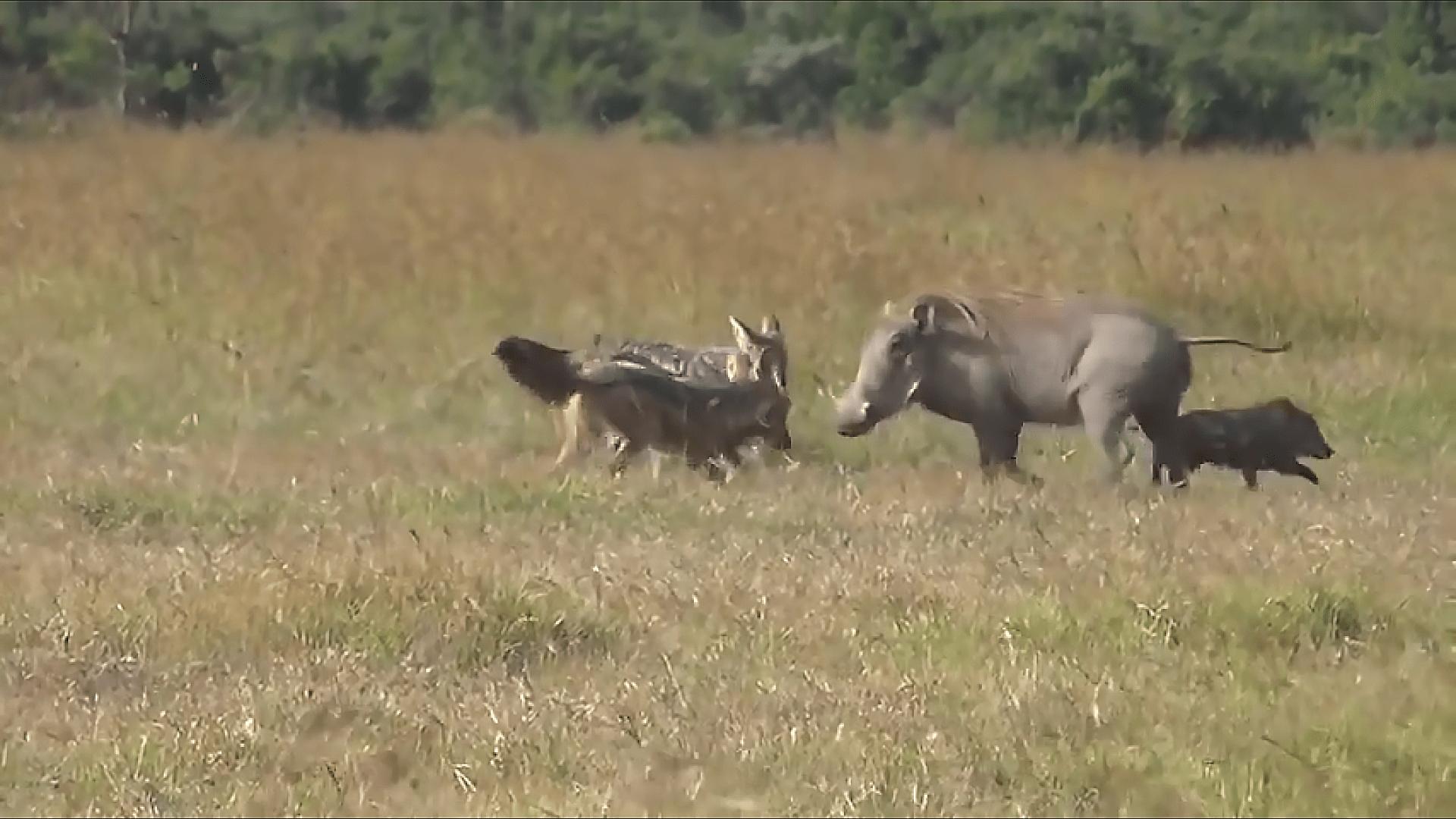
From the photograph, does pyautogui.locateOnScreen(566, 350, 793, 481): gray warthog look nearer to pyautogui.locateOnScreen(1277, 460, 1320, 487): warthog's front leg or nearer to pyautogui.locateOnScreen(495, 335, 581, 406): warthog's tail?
pyautogui.locateOnScreen(495, 335, 581, 406): warthog's tail

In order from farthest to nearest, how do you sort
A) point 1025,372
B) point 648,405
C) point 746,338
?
point 746,338
point 1025,372
point 648,405

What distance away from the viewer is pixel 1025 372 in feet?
26.5

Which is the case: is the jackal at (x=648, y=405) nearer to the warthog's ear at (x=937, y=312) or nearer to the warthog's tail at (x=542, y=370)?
the warthog's tail at (x=542, y=370)

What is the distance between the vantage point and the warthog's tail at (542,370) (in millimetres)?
7945

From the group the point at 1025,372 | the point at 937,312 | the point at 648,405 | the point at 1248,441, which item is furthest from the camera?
the point at 937,312

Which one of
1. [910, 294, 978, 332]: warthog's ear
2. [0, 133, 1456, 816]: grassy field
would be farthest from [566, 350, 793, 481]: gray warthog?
[910, 294, 978, 332]: warthog's ear

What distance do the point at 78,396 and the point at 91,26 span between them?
57.5ft

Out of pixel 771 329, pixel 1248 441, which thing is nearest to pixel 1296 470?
pixel 1248 441

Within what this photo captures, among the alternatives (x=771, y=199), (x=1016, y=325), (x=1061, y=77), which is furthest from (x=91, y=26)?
(x=1016, y=325)

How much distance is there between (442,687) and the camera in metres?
4.89

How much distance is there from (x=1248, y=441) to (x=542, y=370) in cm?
244

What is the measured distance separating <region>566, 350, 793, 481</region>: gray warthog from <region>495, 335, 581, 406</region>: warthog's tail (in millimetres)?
63

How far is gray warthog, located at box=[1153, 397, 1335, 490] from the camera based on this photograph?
7969 millimetres

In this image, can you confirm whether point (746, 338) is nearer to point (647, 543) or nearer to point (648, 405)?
point (648, 405)
